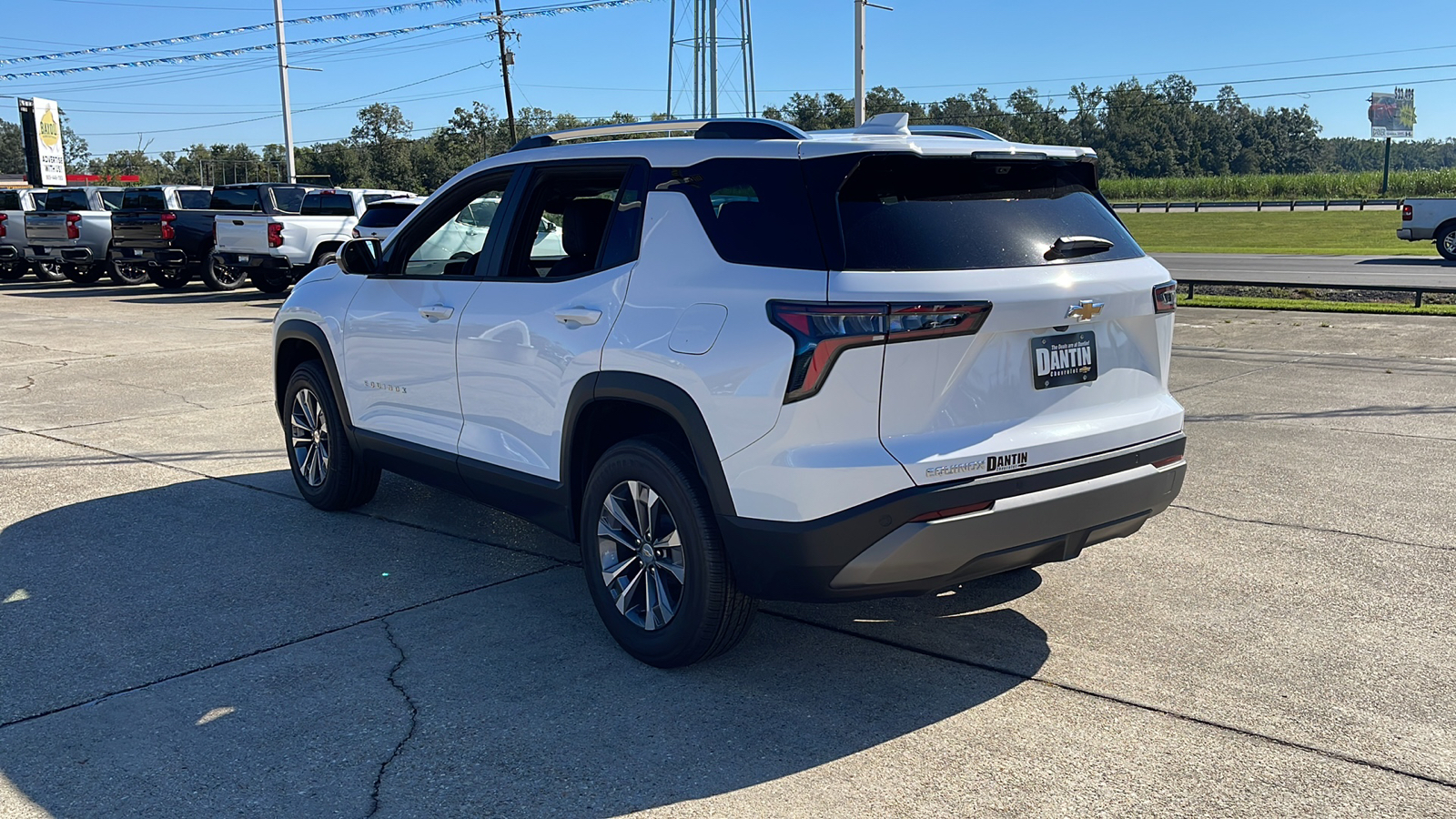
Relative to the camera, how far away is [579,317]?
431cm

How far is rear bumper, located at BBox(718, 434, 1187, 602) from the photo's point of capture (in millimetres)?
3562

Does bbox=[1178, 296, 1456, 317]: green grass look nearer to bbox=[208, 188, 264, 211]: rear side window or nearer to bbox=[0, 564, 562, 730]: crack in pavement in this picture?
bbox=[0, 564, 562, 730]: crack in pavement

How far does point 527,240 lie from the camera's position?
4.91 meters

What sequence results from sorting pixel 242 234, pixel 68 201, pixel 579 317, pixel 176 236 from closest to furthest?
pixel 579 317 < pixel 242 234 < pixel 176 236 < pixel 68 201

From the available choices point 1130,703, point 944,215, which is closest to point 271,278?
point 944,215

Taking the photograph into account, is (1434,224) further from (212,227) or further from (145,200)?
(145,200)

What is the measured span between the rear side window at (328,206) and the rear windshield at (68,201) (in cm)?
810

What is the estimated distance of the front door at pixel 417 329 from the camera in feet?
16.7

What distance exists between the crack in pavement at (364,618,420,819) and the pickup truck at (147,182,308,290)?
17.2 metres

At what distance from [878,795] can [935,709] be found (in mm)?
615

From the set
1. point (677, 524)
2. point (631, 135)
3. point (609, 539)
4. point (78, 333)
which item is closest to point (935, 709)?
point (677, 524)

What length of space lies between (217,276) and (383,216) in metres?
6.38

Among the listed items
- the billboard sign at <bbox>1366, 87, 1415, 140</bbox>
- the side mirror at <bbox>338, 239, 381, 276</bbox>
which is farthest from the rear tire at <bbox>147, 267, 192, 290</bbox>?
the billboard sign at <bbox>1366, 87, 1415, 140</bbox>

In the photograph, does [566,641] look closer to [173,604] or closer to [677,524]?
[677,524]
